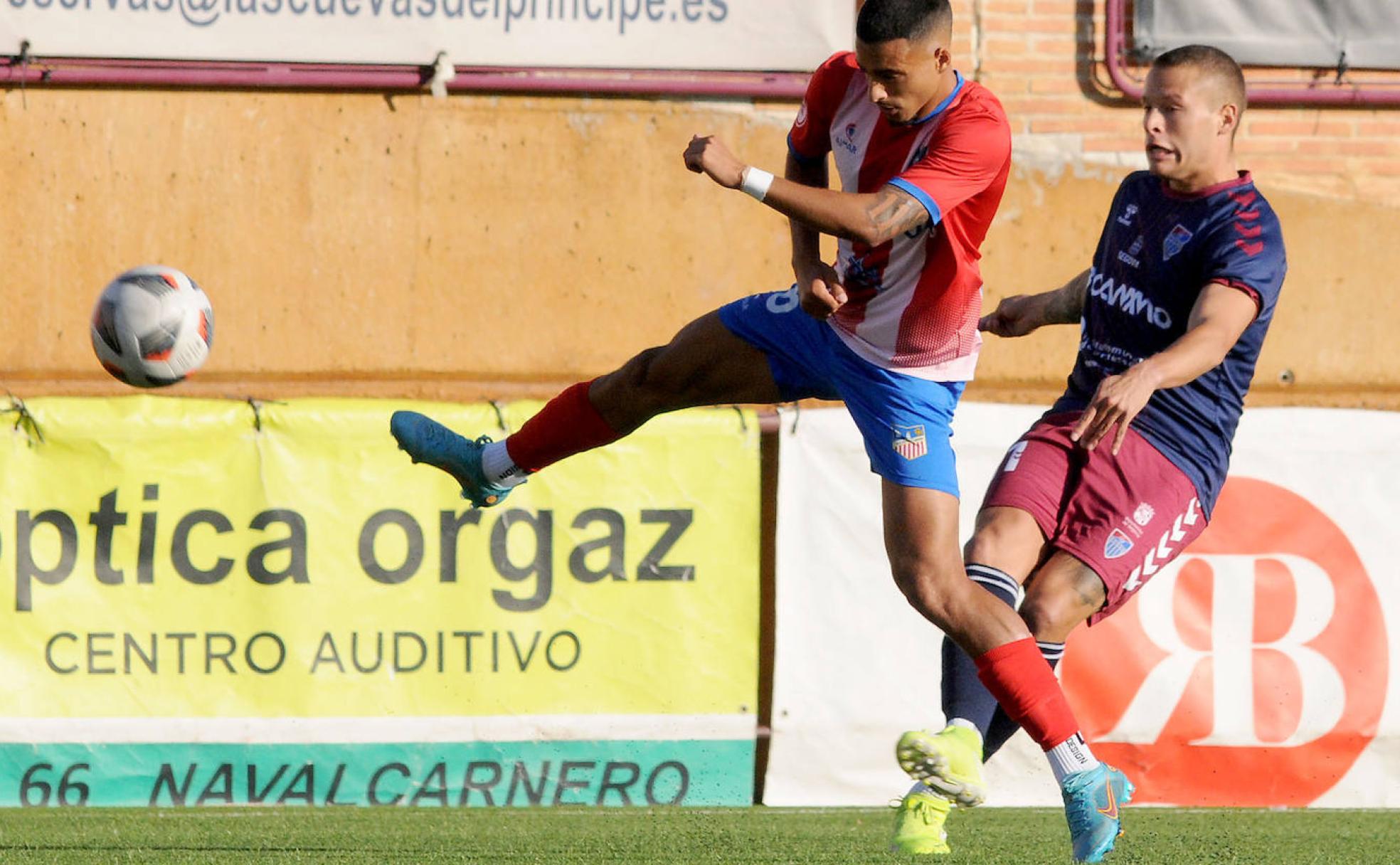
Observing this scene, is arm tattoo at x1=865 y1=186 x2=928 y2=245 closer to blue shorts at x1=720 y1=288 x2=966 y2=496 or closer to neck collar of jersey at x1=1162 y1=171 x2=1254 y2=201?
blue shorts at x1=720 y1=288 x2=966 y2=496

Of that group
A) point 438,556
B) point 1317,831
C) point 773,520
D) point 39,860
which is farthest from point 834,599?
point 39,860

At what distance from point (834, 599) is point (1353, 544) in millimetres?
2284

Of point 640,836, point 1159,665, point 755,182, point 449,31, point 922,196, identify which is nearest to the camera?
point 755,182

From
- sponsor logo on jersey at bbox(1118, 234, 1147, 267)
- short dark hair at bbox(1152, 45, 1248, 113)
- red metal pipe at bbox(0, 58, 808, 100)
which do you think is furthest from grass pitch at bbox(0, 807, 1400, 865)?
red metal pipe at bbox(0, 58, 808, 100)

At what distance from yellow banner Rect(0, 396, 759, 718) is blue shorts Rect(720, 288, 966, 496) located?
92.6 inches

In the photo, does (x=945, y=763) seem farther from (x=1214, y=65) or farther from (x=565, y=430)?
(x=1214, y=65)

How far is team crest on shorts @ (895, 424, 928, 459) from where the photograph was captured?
4.90 metres

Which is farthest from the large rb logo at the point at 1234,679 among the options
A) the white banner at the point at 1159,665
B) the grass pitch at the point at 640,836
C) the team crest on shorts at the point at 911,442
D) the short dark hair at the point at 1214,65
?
the short dark hair at the point at 1214,65

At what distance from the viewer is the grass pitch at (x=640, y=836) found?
515 cm

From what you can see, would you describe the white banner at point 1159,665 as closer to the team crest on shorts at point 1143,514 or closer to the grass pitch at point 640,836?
the grass pitch at point 640,836

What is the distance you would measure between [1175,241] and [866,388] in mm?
953

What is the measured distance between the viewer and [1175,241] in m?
4.90

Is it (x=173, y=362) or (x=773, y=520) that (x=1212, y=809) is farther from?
(x=173, y=362)

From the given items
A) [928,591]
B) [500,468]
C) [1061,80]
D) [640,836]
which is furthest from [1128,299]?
[1061,80]
